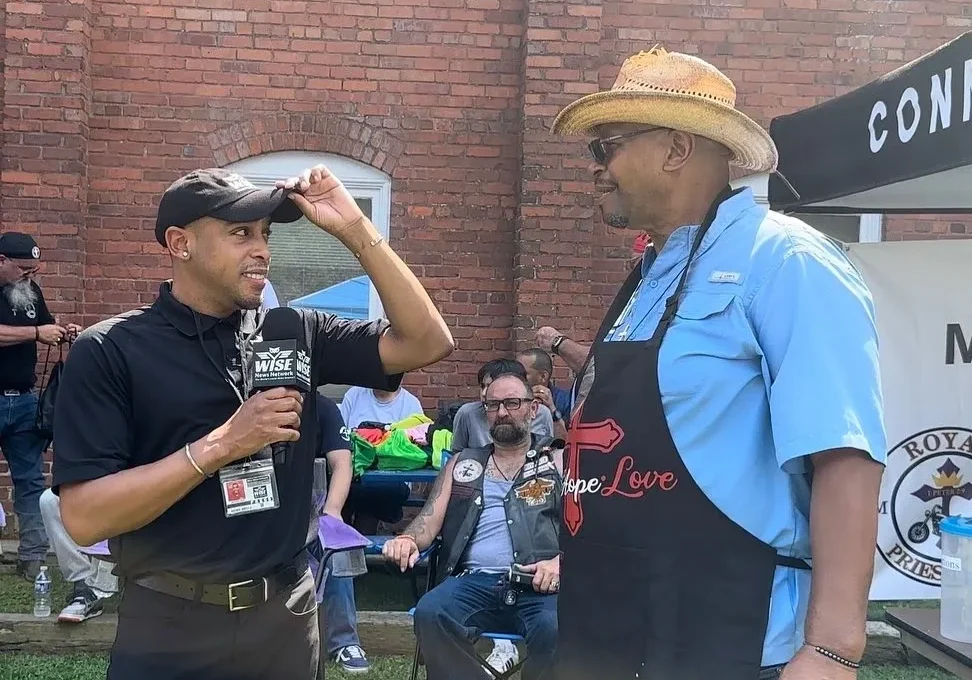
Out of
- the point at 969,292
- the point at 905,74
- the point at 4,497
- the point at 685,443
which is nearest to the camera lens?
the point at 685,443

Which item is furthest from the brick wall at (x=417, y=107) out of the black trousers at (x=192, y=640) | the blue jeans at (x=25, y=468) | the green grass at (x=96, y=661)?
the black trousers at (x=192, y=640)

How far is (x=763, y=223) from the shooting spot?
5.77 feet

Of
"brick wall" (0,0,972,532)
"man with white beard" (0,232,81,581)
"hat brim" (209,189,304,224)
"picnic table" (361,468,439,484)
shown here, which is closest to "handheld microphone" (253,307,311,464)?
"hat brim" (209,189,304,224)

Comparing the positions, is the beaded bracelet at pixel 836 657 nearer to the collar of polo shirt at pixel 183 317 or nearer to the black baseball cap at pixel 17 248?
the collar of polo shirt at pixel 183 317

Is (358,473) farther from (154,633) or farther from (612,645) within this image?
(612,645)

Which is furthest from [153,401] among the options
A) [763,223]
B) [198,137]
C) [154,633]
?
[198,137]

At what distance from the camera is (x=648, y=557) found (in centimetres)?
169

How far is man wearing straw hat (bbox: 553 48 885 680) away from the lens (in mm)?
1534

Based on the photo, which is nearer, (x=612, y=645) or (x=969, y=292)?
(x=612, y=645)

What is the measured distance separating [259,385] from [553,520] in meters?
2.65

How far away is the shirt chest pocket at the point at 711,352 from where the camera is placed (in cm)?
165

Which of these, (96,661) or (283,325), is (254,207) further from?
(96,661)

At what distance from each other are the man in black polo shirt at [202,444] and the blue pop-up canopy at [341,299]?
481cm

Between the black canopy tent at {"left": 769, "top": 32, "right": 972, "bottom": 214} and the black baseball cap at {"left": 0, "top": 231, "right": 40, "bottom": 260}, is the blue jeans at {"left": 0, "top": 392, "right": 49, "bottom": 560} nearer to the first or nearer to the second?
the black baseball cap at {"left": 0, "top": 231, "right": 40, "bottom": 260}
